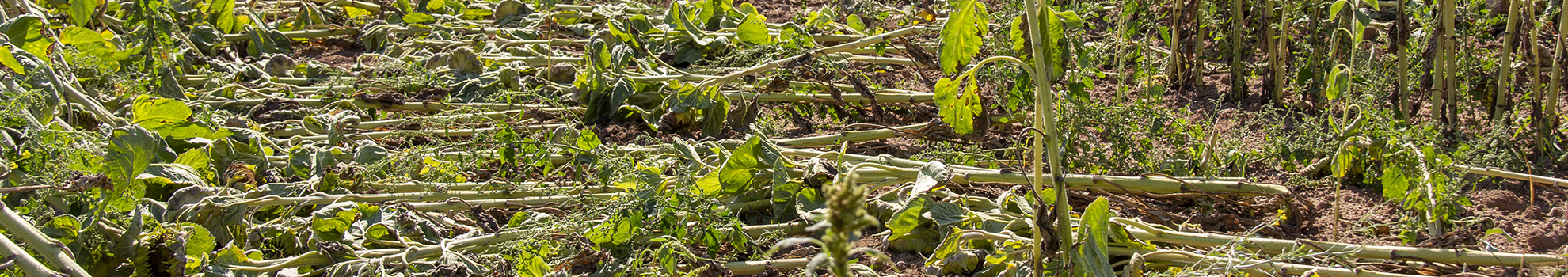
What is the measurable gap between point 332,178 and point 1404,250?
2.36 meters

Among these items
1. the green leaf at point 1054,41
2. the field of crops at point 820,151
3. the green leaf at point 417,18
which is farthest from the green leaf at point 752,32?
the green leaf at point 417,18

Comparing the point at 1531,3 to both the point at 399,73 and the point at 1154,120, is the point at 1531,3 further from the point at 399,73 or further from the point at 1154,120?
the point at 399,73

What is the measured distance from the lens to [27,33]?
303 centimetres

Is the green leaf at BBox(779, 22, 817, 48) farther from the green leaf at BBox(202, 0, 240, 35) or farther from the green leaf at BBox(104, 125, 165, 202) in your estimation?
the green leaf at BBox(202, 0, 240, 35)

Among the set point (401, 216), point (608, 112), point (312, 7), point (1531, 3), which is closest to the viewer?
point (401, 216)

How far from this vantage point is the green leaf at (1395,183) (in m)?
1.89

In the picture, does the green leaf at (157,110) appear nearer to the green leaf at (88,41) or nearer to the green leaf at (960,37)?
the green leaf at (88,41)

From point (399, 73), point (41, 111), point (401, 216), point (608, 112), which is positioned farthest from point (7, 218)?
point (399, 73)

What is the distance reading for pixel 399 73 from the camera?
380 cm

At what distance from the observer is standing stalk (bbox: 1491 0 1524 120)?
251cm

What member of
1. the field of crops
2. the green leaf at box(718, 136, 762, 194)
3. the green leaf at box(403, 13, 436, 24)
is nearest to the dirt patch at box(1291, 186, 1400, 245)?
the field of crops

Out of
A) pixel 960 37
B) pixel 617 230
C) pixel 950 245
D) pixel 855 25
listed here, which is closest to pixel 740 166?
pixel 617 230

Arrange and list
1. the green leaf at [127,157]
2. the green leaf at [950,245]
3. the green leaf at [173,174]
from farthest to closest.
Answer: the green leaf at [173,174], the green leaf at [127,157], the green leaf at [950,245]

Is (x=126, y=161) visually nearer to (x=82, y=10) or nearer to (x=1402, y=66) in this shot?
(x=82, y=10)
